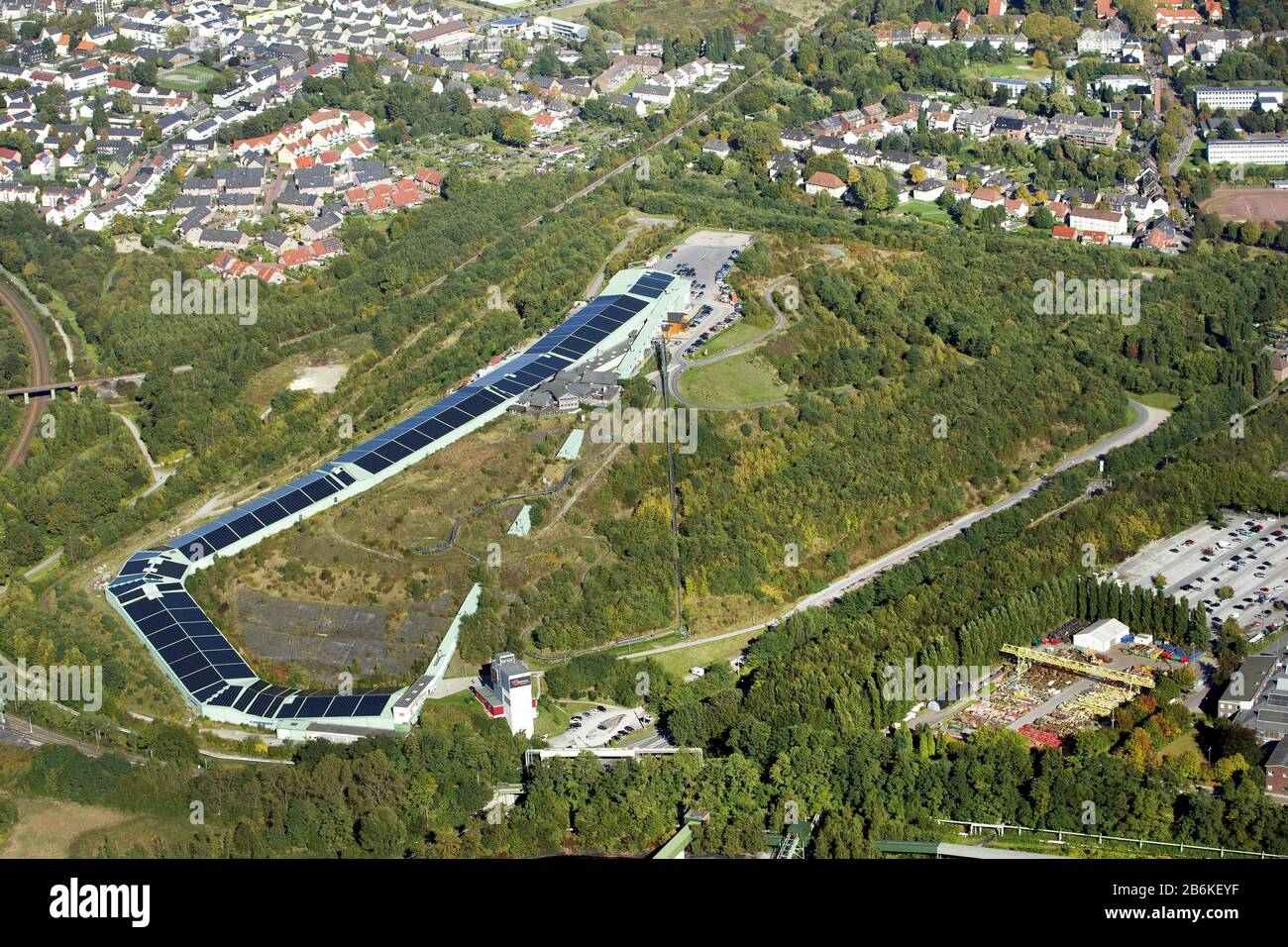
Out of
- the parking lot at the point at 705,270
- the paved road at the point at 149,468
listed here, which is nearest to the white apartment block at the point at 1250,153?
the parking lot at the point at 705,270

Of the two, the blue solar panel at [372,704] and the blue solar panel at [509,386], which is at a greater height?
the blue solar panel at [509,386]

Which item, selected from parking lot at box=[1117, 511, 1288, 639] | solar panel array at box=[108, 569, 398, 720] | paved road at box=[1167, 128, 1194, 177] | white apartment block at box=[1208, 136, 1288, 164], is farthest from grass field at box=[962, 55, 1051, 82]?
solar panel array at box=[108, 569, 398, 720]

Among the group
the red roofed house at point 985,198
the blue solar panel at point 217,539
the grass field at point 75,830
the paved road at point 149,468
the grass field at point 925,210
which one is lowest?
the grass field at point 75,830

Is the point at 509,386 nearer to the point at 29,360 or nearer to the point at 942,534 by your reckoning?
the point at 942,534

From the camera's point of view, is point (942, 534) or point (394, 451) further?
point (942, 534)

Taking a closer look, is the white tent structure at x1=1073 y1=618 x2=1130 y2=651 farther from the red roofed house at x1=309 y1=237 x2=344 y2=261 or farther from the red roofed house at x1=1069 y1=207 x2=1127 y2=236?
the red roofed house at x1=309 y1=237 x2=344 y2=261

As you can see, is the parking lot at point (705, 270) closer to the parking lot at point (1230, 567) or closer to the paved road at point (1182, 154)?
the parking lot at point (1230, 567)

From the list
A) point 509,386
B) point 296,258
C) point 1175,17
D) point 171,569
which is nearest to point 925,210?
point 296,258
